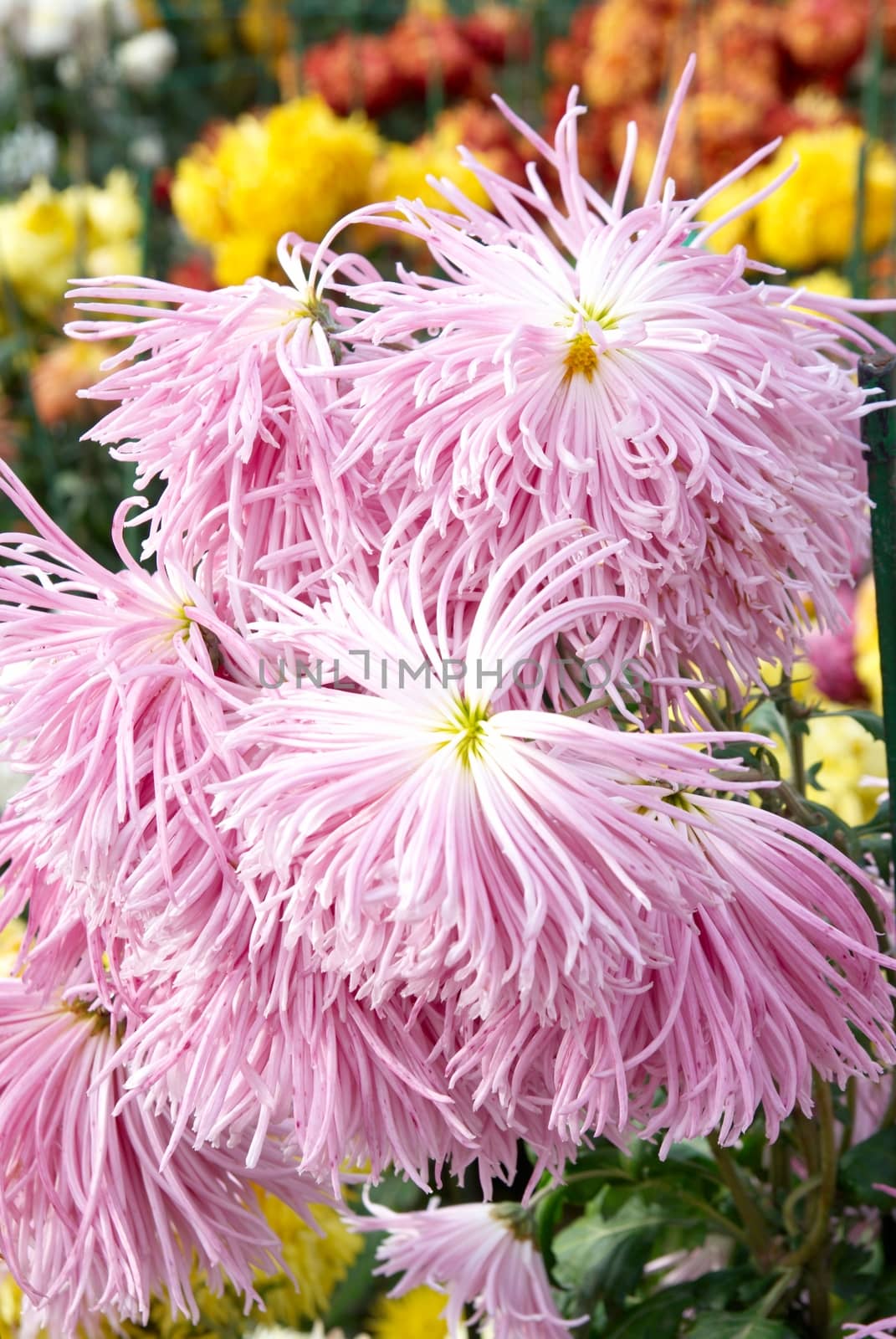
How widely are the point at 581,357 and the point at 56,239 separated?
4.50ft

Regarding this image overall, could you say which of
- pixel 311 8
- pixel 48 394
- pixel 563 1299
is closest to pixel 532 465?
pixel 563 1299

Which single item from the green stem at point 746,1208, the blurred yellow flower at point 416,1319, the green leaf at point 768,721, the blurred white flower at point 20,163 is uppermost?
the blurred white flower at point 20,163

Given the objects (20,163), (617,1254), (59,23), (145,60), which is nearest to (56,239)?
(20,163)

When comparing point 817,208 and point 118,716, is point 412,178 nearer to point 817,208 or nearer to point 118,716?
point 817,208

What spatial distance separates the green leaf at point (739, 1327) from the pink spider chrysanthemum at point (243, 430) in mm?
277

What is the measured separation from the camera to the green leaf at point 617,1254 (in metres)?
0.52

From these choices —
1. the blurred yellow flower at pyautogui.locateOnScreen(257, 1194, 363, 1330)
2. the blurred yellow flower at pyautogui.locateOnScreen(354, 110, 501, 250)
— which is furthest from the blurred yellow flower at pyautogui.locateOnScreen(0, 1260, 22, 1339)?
the blurred yellow flower at pyautogui.locateOnScreen(354, 110, 501, 250)

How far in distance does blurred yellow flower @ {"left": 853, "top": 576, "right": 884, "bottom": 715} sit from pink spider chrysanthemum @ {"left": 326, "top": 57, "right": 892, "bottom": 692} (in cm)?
66

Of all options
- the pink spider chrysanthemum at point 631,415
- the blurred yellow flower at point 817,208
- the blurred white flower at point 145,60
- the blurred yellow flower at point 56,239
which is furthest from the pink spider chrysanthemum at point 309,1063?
the blurred white flower at point 145,60

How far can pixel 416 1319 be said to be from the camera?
2.41 feet

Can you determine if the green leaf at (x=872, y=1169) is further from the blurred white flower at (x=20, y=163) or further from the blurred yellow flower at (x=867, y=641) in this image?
the blurred white flower at (x=20, y=163)

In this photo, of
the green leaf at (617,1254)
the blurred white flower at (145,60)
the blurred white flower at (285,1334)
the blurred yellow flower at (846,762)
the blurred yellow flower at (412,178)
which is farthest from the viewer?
the blurred white flower at (145,60)

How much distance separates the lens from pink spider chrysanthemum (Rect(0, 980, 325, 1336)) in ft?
1.33

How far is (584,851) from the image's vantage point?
31cm
